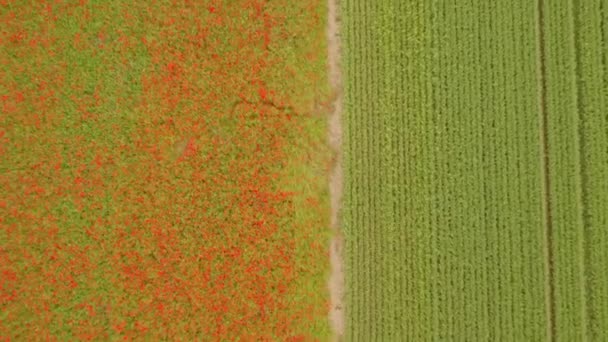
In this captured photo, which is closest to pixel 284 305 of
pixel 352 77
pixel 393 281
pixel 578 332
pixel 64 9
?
pixel 393 281

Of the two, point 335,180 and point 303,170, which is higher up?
point 303,170

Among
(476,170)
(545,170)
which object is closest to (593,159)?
(545,170)

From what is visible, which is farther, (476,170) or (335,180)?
(335,180)

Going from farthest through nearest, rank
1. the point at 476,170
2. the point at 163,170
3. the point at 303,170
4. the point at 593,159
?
1. the point at 303,170
2. the point at 163,170
3. the point at 476,170
4. the point at 593,159

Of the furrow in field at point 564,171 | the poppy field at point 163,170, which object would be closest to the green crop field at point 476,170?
the furrow in field at point 564,171

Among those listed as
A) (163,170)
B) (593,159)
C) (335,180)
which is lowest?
(335,180)

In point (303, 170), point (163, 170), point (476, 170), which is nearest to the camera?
point (476, 170)

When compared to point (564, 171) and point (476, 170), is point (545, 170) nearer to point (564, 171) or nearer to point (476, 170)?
point (564, 171)
